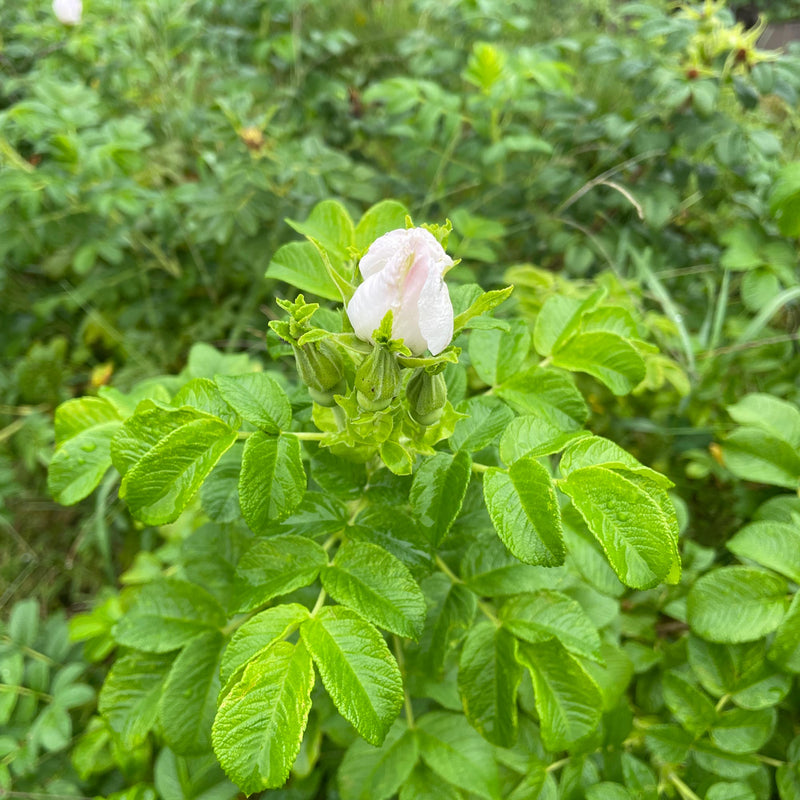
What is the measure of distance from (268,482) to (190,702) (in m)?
0.42

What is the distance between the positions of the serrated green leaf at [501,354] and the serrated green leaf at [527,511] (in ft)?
0.82

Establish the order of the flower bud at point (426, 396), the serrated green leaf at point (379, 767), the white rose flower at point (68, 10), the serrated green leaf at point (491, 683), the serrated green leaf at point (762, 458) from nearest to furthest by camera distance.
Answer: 1. the flower bud at point (426, 396)
2. the serrated green leaf at point (491, 683)
3. the serrated green leaf at point (379, 767)
4. the serrated green leaf at point (762, 458)
5. the white rose flower at point (68, 10)

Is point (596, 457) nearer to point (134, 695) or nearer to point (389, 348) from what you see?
point (389, 348)

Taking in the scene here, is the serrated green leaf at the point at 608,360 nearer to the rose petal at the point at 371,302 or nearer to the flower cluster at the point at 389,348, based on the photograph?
the flower cluster at the point at 389,348

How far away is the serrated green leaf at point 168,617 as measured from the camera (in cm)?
93

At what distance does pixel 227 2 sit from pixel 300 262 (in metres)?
2.03

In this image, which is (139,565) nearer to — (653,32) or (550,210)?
(550,210)

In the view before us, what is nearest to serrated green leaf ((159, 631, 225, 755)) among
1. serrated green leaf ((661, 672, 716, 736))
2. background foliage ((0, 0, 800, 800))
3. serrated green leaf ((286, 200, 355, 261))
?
background foliage ((0, 0, 800, 800))

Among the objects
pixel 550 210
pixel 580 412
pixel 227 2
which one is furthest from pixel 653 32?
pixel 227 2

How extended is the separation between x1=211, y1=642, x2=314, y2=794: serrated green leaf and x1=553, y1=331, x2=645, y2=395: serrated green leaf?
659 mm

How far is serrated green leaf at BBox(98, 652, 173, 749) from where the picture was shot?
0.95m

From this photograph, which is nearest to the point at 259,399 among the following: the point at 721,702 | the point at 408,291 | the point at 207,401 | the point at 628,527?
the point at 207,401

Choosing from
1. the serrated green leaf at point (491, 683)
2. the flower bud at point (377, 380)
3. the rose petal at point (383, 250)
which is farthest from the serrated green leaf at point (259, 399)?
the serrated green leaf at point (491, 683)

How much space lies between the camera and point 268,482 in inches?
30.6
